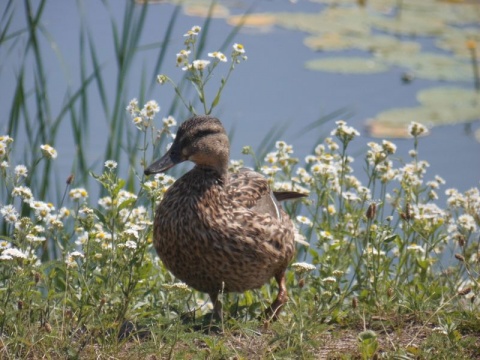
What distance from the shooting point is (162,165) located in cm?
452

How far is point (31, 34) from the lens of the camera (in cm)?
604

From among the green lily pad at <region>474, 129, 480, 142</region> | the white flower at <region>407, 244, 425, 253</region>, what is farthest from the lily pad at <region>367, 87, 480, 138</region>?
the white flower at <region>407, 244, 425, 253</region>

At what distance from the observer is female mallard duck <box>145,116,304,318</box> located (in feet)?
14.8

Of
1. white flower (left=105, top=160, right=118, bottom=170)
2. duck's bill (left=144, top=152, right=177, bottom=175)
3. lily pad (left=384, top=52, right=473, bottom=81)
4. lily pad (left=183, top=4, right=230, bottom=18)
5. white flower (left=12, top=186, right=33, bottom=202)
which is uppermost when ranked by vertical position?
white flower (left=105, top=160, right=118, bottom=170)

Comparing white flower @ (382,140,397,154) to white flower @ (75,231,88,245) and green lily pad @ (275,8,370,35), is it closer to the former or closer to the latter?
white flower @ (75,231,88,245)

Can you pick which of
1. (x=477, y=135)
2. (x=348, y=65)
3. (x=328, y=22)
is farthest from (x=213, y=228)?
(x=328, y=22)

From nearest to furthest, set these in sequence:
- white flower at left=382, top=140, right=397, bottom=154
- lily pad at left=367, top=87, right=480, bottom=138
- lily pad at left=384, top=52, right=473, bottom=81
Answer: white flower at left=382, top=140, right=397, bottom=154 < lily pad at left=367, top=87, right=480, bottom=138 < lily pad at left=384, top=52, right=473, bottom=81

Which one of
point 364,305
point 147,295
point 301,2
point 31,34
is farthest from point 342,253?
point 301,2

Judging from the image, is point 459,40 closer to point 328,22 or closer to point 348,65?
point 328,22

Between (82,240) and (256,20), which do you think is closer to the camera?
(82,240)

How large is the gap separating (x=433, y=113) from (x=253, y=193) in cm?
389

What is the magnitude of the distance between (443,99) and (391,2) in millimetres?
2579

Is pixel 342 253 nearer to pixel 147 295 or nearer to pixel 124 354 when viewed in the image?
pixel 147 295

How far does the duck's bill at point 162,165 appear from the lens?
14.6ft
